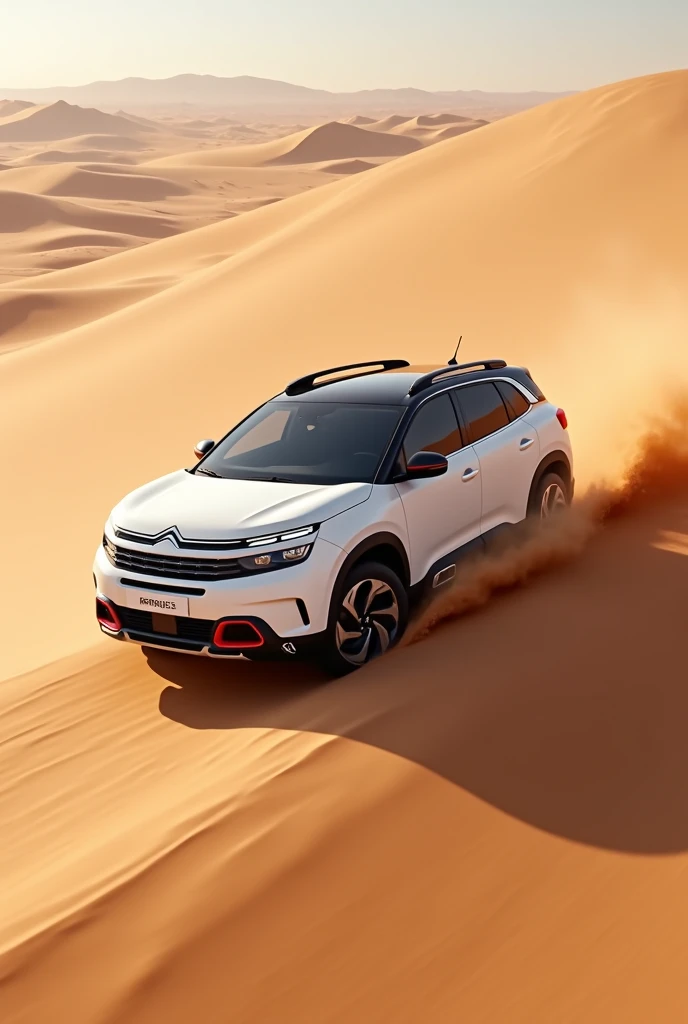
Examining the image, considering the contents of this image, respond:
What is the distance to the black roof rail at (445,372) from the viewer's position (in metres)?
7.49

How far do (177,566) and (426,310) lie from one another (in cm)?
1214

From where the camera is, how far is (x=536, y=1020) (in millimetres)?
3701

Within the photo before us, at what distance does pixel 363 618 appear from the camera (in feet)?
21.1

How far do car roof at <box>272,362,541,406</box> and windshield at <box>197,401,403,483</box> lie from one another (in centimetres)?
8

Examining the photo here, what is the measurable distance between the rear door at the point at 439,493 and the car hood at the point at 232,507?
16.8 inches

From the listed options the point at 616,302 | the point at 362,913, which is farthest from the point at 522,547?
the point at 616,302

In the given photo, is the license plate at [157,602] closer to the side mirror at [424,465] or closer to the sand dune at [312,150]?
the side mirror at [424,465]

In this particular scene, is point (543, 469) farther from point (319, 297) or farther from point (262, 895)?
point (319, 297)

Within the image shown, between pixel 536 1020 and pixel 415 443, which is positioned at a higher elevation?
pixel 415 443

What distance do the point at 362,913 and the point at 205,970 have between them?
592mm

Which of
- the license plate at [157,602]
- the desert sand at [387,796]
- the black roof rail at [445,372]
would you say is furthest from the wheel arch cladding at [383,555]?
the black roof rail at [445,372]

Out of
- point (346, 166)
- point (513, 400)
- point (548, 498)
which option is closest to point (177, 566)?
point (513, 400)

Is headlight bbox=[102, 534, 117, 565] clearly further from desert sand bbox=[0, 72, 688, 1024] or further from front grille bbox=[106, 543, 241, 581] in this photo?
desert sand bbox=[0, 72, 688, 1024]

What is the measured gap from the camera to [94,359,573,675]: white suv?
6.02 metres
